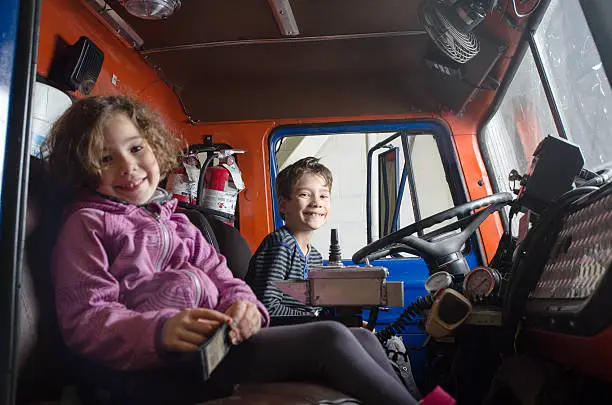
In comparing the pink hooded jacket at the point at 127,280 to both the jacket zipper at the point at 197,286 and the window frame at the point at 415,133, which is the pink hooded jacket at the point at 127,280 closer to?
the jacket zipper at the point at 197,286

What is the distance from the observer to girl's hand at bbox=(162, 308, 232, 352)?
0.82 metres

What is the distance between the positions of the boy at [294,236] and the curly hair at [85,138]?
783 millimetres

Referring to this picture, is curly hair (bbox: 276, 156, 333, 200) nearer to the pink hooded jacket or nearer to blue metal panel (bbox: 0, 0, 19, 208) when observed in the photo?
the pink hooded jacket

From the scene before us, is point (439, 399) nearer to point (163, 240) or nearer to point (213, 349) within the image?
point (213, 349)

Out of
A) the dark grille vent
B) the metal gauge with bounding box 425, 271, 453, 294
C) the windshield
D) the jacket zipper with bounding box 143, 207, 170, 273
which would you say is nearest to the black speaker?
the dark grille vent

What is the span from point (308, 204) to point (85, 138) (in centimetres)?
115

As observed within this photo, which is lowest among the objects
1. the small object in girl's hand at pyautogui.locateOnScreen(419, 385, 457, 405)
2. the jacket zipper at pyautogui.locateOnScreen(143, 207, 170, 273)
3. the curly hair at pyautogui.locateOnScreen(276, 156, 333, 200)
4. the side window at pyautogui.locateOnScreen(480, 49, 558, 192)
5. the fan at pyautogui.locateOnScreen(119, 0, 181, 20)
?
the small object in girl's hand at pyautogui.locateOnScreen(419, 385, 457, 405)

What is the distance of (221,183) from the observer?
2.92m

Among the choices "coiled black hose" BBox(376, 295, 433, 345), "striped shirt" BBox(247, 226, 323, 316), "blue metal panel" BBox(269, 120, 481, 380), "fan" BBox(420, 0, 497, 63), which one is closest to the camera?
"coiled black hose" BBox(376, 295, 433, 345)

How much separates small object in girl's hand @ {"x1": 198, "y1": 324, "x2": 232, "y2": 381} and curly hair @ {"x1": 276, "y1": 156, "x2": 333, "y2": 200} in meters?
1.34

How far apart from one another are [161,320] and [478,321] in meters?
0.70

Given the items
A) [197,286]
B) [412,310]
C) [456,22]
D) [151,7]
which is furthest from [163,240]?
[456,22]

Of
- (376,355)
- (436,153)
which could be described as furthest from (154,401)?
(436,153)

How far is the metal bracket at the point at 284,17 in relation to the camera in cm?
227
